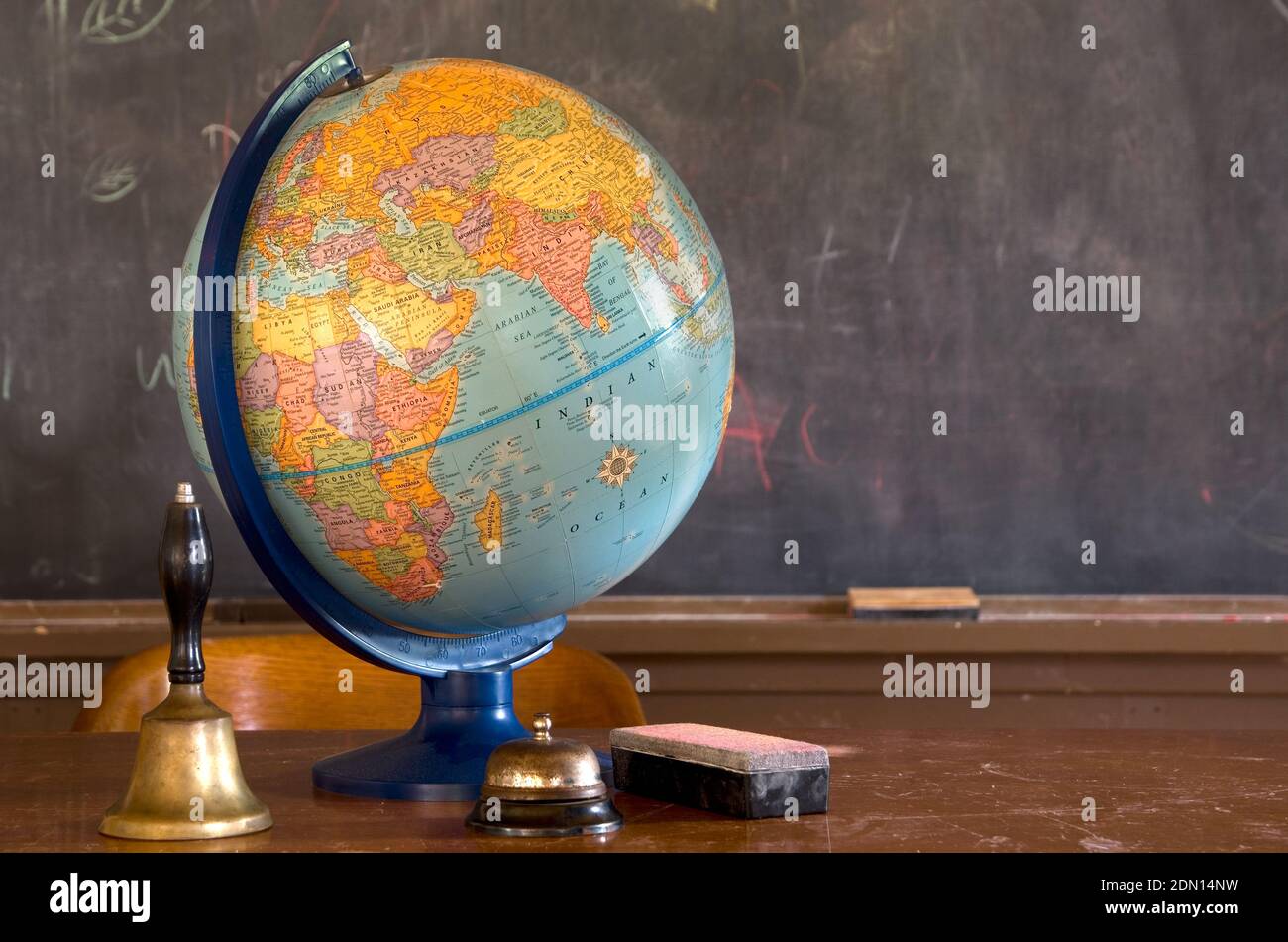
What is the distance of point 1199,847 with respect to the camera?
47.6 inches

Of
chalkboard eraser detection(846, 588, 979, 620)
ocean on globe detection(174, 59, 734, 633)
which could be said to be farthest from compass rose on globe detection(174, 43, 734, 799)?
chalkboard eraser detection(846, 588, 979, 620)

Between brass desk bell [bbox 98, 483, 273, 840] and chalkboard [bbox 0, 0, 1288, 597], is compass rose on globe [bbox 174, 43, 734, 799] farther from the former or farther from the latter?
chalkboard [bbox 0, 0, 1288, 597]

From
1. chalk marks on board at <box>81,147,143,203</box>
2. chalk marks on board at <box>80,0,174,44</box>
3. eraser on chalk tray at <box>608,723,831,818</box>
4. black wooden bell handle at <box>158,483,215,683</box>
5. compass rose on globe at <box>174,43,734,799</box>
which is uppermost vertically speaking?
chalk marks on board at <box>80,0,174,44</box>

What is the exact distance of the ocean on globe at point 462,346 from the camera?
1390 mm

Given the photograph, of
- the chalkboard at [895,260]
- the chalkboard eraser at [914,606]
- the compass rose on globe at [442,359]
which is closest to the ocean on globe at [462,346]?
the compass rose on globe at [442,359]

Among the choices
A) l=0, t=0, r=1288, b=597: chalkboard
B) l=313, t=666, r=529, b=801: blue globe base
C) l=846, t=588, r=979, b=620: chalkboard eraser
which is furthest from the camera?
l=0, t=0, r=1288, b=597: chalkboard

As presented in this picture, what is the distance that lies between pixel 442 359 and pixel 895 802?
0.57m

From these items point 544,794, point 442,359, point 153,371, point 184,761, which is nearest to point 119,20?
point 153,371

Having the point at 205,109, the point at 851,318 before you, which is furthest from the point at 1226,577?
the point at 205,109

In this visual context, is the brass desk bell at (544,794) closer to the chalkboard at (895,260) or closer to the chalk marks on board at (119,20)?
the chalkboard at (895,260)

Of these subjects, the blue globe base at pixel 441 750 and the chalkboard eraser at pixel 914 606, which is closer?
the blue globe base at pixel 441 750

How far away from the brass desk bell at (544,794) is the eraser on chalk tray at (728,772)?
11cm

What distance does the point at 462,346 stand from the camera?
4.52 ft

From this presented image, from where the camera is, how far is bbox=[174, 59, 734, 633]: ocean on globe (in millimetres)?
1390
